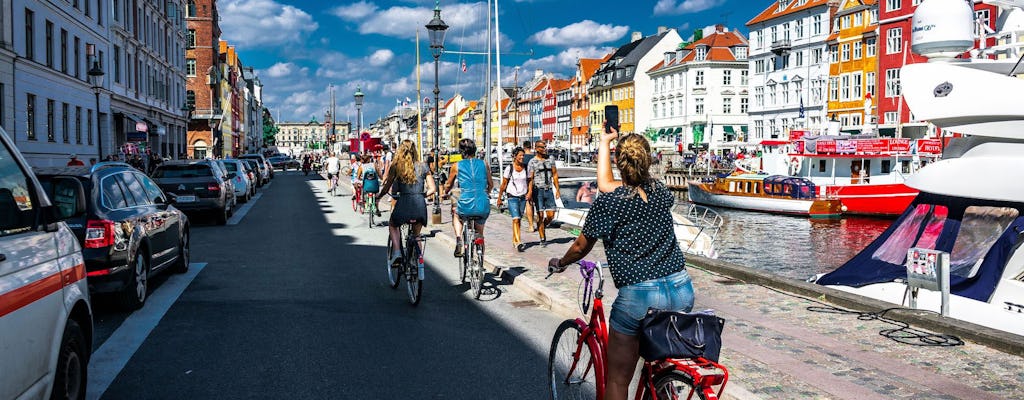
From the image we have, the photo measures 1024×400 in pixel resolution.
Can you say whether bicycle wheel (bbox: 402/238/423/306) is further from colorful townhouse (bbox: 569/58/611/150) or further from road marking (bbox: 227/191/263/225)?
colorful townhouse (bbox: 569/58/611/150)

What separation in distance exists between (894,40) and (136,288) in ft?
182

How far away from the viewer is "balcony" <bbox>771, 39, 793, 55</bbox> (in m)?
68.8

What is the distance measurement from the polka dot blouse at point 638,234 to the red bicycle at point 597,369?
355mm

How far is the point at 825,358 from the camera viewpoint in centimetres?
645

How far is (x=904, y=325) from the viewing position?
7.67 m

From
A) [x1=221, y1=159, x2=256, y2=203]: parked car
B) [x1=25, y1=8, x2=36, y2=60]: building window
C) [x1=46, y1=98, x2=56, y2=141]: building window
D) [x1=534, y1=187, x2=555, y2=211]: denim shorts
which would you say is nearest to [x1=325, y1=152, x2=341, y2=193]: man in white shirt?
[x1=221, y1=159, x2=256, y2=203]: parked car

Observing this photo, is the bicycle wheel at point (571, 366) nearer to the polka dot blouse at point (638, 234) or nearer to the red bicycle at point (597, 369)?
the red bicycle at point (597, 369)

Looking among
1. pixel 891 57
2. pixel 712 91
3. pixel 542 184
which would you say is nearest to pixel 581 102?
pixel 712 91

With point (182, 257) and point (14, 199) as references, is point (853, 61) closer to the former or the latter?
point (182, 257)

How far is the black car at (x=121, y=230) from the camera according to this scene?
8047mm

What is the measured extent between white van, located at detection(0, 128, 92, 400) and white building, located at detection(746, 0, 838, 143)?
6133 centimetres

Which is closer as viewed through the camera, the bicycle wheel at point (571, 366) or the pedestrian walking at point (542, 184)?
the bicycle wheel at point (571, 366)

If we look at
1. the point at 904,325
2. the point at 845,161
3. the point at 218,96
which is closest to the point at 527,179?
the point at 904,325

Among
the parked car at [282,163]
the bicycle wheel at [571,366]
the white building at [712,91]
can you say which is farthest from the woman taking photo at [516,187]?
the white building at [712,91]
